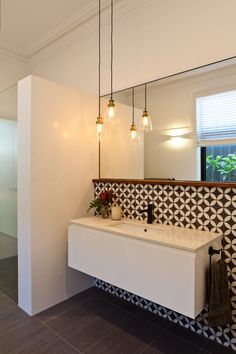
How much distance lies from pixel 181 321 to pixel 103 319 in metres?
0.66

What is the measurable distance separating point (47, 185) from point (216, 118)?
5.10 ft

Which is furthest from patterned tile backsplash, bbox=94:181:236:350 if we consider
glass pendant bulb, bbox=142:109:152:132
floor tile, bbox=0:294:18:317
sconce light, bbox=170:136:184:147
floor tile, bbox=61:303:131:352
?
floor tile, bbox=0:294:18:317

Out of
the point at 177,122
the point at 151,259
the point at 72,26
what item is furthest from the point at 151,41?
the point at 151,259

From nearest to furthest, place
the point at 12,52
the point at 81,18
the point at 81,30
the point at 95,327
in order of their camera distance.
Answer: the point at 95,327, the point at 81,18, the point at 81,30, the point at 12,52

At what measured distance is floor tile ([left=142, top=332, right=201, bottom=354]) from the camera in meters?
1.67

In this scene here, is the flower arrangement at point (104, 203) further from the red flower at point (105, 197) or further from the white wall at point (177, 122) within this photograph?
the white wall at point (177, 122)

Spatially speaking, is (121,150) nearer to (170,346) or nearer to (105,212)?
(105,212)

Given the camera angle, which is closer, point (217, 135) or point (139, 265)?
point (139, 265)

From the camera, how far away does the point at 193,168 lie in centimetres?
198

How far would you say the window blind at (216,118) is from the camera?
1798mm

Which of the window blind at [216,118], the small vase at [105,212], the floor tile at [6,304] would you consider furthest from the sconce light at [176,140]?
the floor tile at [6,304]

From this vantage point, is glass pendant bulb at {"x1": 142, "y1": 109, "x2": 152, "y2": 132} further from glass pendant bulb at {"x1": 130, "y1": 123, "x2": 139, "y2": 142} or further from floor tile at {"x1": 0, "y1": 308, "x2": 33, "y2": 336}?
floor tile at {"x1": 0, "y1": 308, "x2": 33, "y2": 336}

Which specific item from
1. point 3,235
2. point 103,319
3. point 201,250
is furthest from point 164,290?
point 3,235

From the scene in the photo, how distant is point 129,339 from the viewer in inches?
70.8
